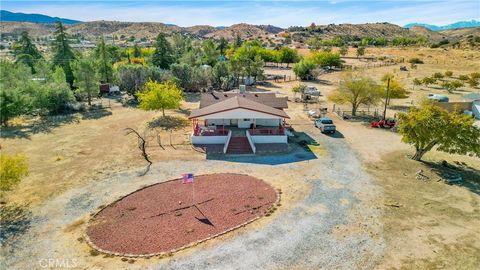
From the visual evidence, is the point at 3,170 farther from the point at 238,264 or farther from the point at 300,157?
the point at 300,157

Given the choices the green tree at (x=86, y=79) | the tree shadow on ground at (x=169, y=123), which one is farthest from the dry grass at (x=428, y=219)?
the green tree at (x=86, y=79)

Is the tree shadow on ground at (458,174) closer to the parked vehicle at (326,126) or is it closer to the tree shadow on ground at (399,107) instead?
the parked vehicle at (326,126)

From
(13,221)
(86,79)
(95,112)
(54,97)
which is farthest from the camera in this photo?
(86,79)

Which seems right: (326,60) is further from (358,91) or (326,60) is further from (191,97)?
(358,91)

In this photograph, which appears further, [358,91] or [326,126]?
[358,91]

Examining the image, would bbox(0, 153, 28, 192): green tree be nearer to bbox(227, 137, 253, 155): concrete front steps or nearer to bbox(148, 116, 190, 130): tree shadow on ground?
bbox(227, 137, 253, 155): concrete front steps

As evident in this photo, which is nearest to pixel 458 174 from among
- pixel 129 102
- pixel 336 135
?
pixel 336 135
